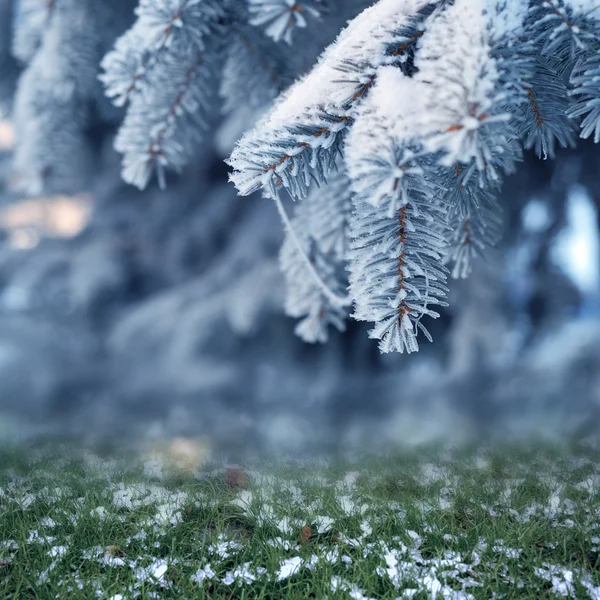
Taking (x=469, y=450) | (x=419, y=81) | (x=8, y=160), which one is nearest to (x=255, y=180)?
(x=419, y=81)

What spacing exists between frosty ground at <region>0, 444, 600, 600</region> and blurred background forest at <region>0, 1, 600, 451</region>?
1.34 feet

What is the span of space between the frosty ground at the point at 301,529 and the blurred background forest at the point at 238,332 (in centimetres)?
41

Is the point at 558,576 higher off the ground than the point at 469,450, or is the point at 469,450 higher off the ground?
the point at 558,576

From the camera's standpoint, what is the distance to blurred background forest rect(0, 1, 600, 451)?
7.11 ft

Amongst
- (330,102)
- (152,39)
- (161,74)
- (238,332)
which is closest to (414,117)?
(330,102)

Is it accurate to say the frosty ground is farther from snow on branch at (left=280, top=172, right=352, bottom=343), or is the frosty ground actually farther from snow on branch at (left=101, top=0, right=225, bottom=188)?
snow on branch at (left=101, top=0, right=225, bottom=188)

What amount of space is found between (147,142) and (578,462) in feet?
5.87

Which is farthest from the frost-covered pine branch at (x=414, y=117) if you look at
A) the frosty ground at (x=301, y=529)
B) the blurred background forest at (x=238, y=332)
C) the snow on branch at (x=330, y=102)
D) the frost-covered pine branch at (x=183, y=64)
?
the blurred background forest at (x=238, y=332)

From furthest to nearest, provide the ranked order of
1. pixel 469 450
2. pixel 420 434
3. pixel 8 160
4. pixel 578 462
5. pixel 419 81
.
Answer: pixel 8 160
pixel 420 434
pixel 469 450
pixel 578 462
pixel 419 81

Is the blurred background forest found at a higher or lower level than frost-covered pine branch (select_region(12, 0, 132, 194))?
lower

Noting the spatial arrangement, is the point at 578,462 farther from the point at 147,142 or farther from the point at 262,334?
the point at 147,142

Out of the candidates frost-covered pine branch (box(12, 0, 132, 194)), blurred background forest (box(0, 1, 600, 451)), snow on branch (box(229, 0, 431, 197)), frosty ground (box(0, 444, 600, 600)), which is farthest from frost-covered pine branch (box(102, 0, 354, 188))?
frosty ground (box(0, 444, 600, 600))

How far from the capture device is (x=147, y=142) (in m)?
1.15

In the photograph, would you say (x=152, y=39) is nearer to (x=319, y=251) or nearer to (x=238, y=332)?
(x=319, y=251)
